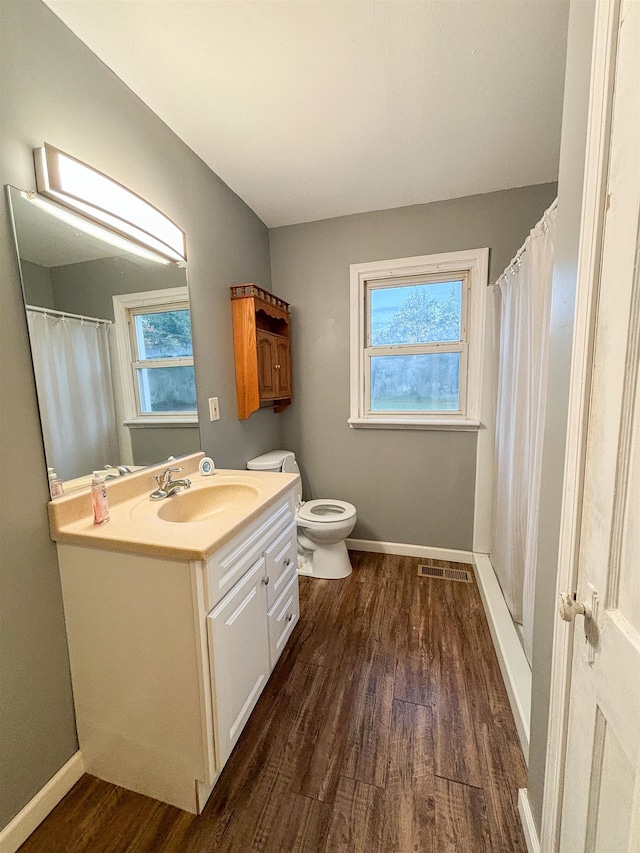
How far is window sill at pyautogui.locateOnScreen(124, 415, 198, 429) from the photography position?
1.41 meters

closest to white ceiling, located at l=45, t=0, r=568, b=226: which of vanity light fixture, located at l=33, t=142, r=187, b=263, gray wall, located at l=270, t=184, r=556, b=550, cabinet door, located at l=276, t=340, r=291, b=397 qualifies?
gray wall, located at l=270, t=184, r=556, b=550

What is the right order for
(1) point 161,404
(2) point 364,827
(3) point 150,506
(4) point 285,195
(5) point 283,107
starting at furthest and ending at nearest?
(4) point 285,195 < (1) point 161,404 < (5) point 283,107 < (3) point 150,506 < (2) point 364,827

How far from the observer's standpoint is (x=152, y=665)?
1.02 meters

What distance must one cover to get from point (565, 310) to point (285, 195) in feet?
6.18

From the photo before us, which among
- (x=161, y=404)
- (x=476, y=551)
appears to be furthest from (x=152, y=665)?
(x=476, y=551)

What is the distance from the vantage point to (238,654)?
116 cm

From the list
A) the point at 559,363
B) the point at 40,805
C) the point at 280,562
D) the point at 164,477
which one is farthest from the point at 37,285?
the point at 40,805

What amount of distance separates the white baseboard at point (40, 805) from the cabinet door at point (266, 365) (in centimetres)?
170

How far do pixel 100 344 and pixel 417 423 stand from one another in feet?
6.07

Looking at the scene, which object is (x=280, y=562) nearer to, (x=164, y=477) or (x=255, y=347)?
(x=164, y=477)

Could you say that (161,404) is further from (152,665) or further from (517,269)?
(517,269)

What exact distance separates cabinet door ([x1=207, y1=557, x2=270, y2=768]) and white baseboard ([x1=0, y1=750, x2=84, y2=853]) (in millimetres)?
524

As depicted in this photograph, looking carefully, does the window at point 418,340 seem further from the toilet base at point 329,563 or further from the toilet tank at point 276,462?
the toilet base at point 329,563

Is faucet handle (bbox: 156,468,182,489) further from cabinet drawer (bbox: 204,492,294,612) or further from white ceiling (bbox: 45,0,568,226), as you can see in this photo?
white ceiling (bbox: 45,0,568,226)
